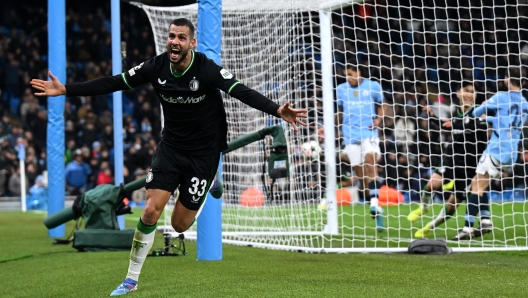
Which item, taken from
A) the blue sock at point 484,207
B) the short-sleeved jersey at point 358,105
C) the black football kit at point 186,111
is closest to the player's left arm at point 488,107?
the blue sock at point 484,207

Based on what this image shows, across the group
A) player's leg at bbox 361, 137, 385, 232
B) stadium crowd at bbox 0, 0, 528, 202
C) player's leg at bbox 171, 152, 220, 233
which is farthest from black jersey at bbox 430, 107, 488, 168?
A: stadium crowd at bbox 0, 0, 528, 202

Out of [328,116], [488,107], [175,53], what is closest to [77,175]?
[328,116]

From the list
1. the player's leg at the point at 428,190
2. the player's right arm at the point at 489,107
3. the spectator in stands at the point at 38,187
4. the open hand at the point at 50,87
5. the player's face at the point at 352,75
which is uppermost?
the player's face at the point at 352,75

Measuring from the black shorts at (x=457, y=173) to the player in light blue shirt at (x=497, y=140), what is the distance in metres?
0.46

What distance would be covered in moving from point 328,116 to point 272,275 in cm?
540

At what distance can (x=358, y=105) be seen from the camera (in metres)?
11.9

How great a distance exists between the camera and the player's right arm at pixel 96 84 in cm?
628

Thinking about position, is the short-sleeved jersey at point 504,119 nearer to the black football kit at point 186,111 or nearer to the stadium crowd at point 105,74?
the black football kit at point 186,111

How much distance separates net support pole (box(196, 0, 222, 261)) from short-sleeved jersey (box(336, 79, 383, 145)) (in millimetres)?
3319

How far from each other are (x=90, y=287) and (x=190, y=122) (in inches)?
61.2

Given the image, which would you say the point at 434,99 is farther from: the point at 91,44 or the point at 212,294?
the point at 212,294

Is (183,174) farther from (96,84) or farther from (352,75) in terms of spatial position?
(352,75)

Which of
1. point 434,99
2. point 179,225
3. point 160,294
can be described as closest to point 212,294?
point 160,294

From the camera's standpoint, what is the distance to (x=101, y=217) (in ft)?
32.8
